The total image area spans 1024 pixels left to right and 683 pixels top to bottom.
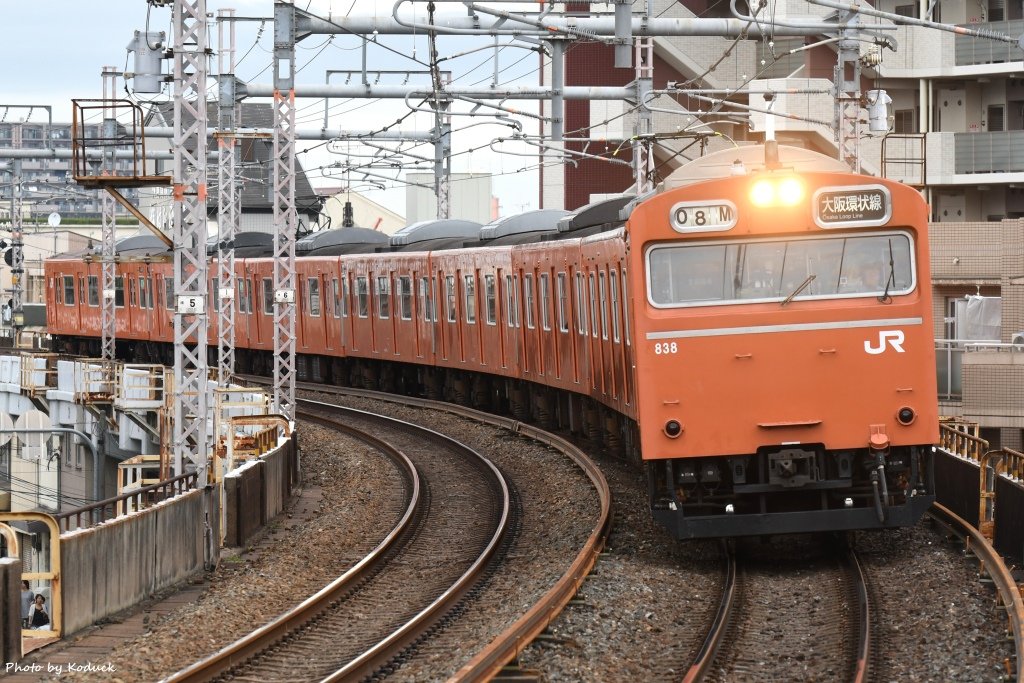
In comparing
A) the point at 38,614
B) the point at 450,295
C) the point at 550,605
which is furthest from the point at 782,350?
the point at 450,295

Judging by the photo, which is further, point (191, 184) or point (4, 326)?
point (4, 326)

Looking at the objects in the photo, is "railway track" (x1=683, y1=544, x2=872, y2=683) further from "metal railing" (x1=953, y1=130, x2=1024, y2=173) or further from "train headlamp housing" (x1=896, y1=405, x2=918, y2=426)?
"metal railing" (x1=953, y1=130, x2=1024, y2=173)

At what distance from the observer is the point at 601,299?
15648mm

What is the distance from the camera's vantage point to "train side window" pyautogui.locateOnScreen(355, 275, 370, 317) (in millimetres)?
30641

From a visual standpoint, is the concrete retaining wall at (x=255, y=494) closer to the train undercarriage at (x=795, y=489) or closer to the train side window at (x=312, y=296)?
the train undercarriage at (x=795, y=489)

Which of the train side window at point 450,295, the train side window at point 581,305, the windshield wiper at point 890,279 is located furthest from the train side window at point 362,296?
the windshield wiper at point 890,279

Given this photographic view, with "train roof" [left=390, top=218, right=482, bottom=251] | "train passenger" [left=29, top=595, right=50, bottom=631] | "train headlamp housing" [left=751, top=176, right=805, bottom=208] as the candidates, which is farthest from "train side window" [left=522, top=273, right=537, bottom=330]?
"train headlamp housing" [left=751, top=176, right=805, bottom=208]

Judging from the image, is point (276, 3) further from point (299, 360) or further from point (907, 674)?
point (299, 360)

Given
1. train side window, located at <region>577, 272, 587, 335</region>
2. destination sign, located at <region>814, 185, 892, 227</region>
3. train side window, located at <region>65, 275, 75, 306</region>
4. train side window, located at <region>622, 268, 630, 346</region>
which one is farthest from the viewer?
train side window, located at <region>65, 275, 75, 306</region>

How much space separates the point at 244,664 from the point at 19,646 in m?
1.40

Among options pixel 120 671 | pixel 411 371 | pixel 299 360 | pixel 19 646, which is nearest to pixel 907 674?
pixel 120 671

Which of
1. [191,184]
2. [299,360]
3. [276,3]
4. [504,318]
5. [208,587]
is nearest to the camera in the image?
[208,587]

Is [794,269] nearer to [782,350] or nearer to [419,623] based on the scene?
[782,350]

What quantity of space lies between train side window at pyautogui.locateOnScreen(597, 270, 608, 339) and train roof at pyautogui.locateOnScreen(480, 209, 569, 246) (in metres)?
6.24
